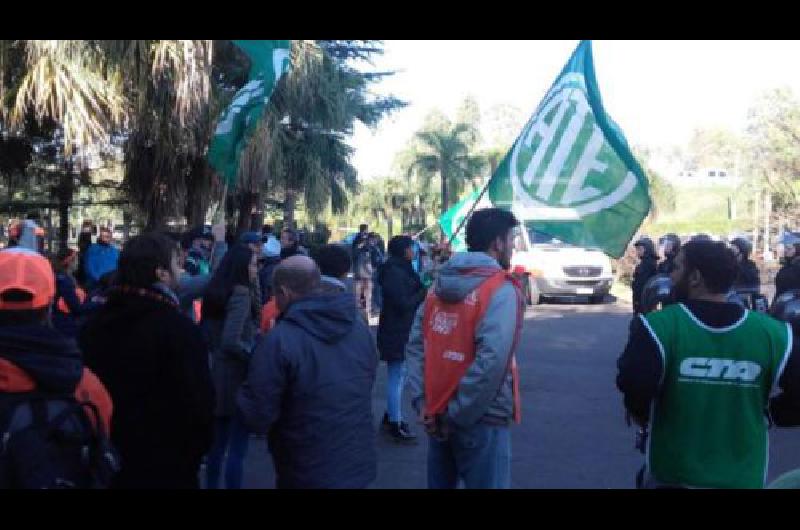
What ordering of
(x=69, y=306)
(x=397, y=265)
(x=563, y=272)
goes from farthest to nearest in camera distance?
(x=563, y=272)
(x=397, y=265)
(x=69, y=306)

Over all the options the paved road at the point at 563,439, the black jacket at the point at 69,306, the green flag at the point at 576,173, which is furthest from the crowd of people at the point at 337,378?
the black jacket at the point at 69,306

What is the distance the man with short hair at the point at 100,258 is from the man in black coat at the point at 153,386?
7.73m

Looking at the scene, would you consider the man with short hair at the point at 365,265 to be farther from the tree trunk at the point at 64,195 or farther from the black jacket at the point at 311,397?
the black jacket at the point at 311,397

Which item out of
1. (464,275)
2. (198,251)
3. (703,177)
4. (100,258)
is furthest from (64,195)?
(703,177)

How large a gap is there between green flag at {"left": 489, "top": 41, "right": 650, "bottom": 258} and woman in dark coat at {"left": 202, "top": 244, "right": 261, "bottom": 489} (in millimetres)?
1964

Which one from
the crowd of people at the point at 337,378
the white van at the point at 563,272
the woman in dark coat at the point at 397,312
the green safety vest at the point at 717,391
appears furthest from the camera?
the white van at the point at 563,272

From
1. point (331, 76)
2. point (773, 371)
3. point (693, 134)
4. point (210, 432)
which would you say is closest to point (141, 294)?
point (210, 432)

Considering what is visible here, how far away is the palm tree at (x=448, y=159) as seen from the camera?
4525cm

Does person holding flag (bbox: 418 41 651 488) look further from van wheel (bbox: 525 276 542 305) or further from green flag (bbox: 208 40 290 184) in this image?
van wheel (bbox: 525 276 542 305)

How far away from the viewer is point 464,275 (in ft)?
12.2

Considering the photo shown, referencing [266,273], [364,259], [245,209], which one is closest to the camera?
[266,273]

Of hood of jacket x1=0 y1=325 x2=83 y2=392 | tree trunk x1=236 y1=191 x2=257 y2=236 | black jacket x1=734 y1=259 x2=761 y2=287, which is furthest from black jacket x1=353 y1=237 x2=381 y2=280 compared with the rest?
hood of jacket x1=0 y1=325 x2=83 y2=392

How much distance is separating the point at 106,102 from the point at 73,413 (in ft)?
26.3

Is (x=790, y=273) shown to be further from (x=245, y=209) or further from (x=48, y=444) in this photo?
(x=245, y=209)
